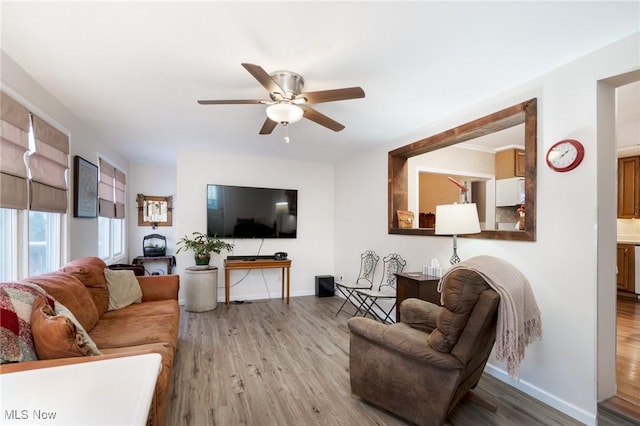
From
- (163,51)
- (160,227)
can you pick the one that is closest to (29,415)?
(163,51)

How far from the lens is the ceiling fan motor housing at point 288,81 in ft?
7.23

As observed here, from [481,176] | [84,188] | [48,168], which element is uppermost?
[481,176]

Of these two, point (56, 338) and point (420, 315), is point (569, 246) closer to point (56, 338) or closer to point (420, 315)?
point (420, 315)

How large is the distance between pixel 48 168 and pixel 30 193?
36cm

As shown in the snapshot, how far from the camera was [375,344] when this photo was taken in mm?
2020

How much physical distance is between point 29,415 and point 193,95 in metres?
2.51

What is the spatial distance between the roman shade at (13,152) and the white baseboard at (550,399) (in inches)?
158

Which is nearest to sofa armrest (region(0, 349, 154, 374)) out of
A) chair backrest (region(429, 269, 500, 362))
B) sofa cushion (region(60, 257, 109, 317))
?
sofa cushion (region(60, 257, 109, 317))

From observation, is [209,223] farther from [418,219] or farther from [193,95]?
[418,219]

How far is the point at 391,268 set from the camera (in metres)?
3.96

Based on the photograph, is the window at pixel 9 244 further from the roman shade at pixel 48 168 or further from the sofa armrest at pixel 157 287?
the sofa armrest at pixel 157 287

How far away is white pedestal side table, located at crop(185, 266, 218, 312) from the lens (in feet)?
13.7

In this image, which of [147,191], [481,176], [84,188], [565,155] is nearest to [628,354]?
[565,155]

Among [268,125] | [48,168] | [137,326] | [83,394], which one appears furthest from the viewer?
[268,125]
